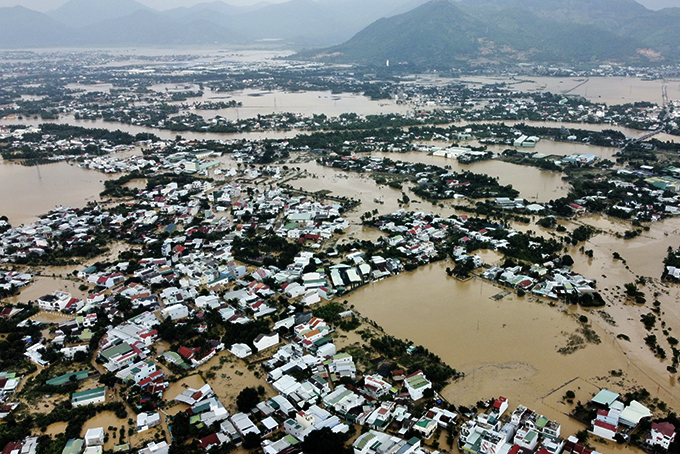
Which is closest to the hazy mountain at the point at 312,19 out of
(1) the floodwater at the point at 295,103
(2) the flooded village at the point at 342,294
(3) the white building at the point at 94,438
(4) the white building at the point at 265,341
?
(1) the floodwater at the point at 295,103

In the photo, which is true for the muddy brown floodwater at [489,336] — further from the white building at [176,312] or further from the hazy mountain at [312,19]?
the hazy mountain at [312,19]

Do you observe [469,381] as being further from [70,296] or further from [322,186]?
[322,186]

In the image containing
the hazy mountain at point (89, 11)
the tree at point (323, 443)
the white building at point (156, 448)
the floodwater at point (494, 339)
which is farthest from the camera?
the hazy mountain at point (89, 11)

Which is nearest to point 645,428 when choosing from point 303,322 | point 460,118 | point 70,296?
point 303,322

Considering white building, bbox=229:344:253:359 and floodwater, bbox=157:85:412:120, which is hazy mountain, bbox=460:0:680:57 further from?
white building, bbox=229:344:253:359

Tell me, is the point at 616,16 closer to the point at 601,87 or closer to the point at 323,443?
the point at 601,87
